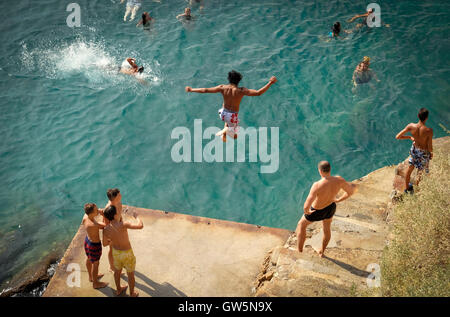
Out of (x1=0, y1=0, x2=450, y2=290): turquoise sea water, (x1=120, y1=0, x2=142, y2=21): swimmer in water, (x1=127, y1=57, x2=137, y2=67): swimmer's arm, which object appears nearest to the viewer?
(x1=0, y1=0, x2=450, y2=290): turquoise sea water

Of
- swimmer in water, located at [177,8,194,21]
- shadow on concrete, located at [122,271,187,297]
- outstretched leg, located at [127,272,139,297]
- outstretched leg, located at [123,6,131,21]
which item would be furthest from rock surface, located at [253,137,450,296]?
outstretched leg, located at [123,6,131,21]

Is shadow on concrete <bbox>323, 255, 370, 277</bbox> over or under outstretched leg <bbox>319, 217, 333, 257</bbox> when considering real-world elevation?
under

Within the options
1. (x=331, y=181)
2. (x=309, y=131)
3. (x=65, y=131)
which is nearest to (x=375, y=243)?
(x=331, y=181)

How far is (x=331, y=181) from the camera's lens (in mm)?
5703

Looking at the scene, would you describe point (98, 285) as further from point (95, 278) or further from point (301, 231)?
point (301, 231)

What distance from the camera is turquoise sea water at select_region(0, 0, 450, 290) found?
33.0 feet

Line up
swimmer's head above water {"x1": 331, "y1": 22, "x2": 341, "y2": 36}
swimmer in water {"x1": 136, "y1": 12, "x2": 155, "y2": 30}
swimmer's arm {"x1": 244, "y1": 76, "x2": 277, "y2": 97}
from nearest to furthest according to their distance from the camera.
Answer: swimmer's arm {"x1": 244, "y1": 76, "x2": 277, "y2": 97}, swimmer's head above water {"x1": 331, "y1": 22, "x2": 341, "y2": 36}, swimmer in water {"x1": 136, "y1": 12, "x2": 155, "y2": 30}

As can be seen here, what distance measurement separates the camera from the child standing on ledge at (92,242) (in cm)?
591

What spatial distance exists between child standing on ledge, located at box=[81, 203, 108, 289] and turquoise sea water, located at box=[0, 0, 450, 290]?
3167 mm

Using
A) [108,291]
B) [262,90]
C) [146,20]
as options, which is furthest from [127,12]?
[108,291]

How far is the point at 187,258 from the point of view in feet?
22.5

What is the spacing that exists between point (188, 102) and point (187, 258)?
6704mm

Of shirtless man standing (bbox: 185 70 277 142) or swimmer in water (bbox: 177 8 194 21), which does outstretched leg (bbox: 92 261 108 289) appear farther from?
swimmer in water (bbox: 177 8 194 21)

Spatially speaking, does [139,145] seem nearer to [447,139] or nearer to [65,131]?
[65,131]
